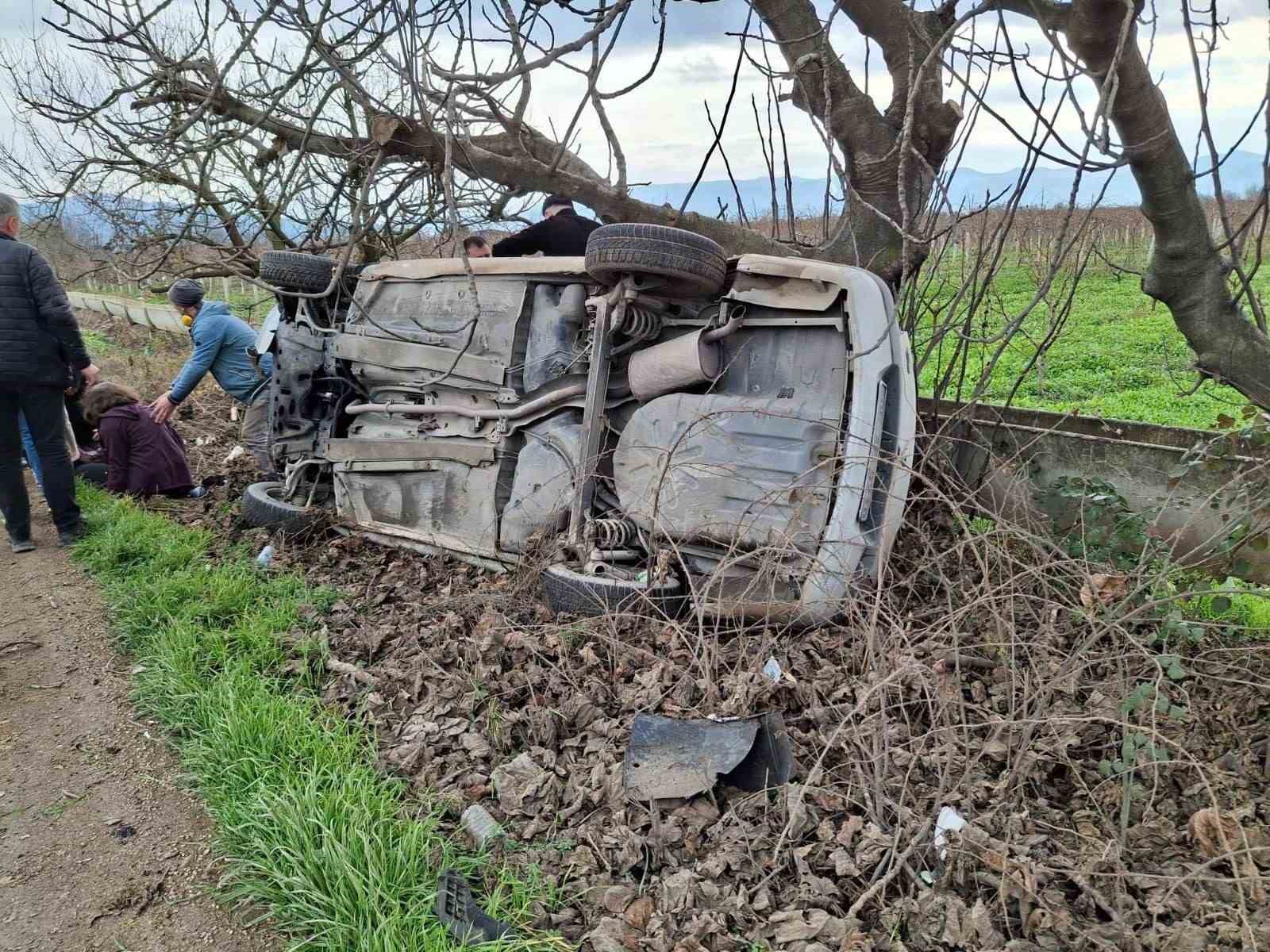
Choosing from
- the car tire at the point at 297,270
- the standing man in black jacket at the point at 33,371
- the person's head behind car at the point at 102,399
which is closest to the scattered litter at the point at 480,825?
the car tire at the point at 297,270

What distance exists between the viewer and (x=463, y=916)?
7.67 feet

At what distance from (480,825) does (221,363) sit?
18.4 feet

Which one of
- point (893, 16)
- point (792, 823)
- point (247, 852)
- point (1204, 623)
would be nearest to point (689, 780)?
point (792, 823)

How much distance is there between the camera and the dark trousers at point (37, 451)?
550cm

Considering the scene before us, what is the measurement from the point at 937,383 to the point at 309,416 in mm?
4095

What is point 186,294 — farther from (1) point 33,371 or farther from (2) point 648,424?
(2) point 648,424

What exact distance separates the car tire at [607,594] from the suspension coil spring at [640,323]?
1.16 meters

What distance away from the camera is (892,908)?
2186 mm

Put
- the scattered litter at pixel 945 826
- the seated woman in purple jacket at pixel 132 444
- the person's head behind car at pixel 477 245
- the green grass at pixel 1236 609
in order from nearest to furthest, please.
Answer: the scattered litter at pixel 945 826
the green grass at pixel 1236 609
the seated woman in purple jacket at pixel 132 444
the person's head behind car at pixel 477 245

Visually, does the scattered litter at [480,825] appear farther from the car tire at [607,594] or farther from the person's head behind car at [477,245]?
the person's head behind car at [477,245]

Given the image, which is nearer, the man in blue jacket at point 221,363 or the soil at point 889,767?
the soil at point 889,767

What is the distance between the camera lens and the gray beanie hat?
264 inches

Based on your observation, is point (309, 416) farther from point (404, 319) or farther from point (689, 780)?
point (689, 780)

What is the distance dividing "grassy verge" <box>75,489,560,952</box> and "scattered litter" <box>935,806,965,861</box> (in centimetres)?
110
